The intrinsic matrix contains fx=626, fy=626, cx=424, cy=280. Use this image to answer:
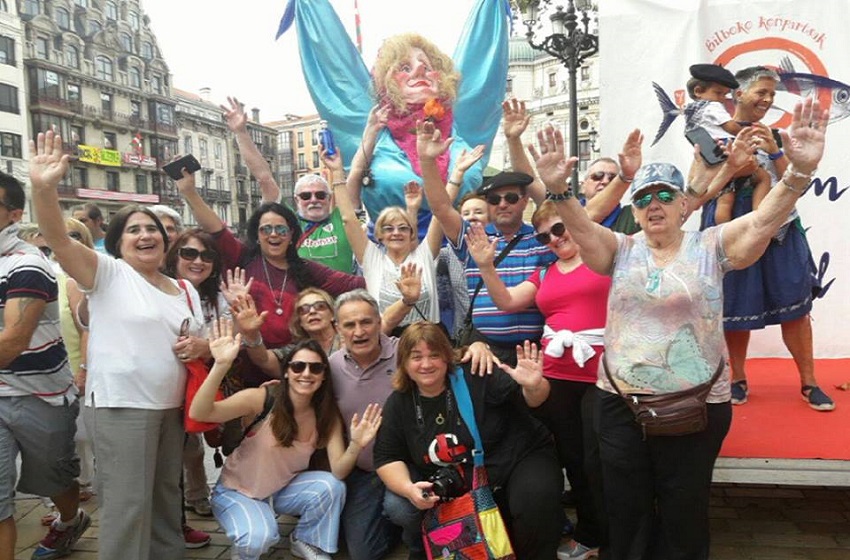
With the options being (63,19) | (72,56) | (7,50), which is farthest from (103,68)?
(7,50)

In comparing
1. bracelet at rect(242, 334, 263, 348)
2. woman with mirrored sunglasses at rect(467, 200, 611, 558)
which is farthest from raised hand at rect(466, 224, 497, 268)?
bracelet at rect(242, 334, 263, 348)

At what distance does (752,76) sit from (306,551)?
3149 millimetres

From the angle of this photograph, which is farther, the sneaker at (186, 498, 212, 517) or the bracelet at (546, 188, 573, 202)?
the sneaker at (186, 498, 212, 517)

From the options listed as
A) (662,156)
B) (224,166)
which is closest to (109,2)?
(224,166)

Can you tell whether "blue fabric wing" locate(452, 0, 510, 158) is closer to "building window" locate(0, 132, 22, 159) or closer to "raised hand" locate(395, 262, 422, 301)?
"raised hand" locate(395, 262, 422, 301)

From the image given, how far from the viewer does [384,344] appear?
314 centimetres

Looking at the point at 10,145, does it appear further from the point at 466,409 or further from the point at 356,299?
the point at 466,409

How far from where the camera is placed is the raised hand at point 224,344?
8.59 ft

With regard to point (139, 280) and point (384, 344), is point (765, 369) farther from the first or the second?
point (139, 280)

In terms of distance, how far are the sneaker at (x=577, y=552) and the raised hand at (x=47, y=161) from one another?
8.38 feet

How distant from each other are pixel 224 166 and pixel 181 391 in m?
57.3

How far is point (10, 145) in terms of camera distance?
3158cm

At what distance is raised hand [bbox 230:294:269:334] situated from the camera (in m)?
2.91

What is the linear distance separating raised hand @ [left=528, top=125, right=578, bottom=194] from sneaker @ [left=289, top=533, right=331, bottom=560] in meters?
2.06
